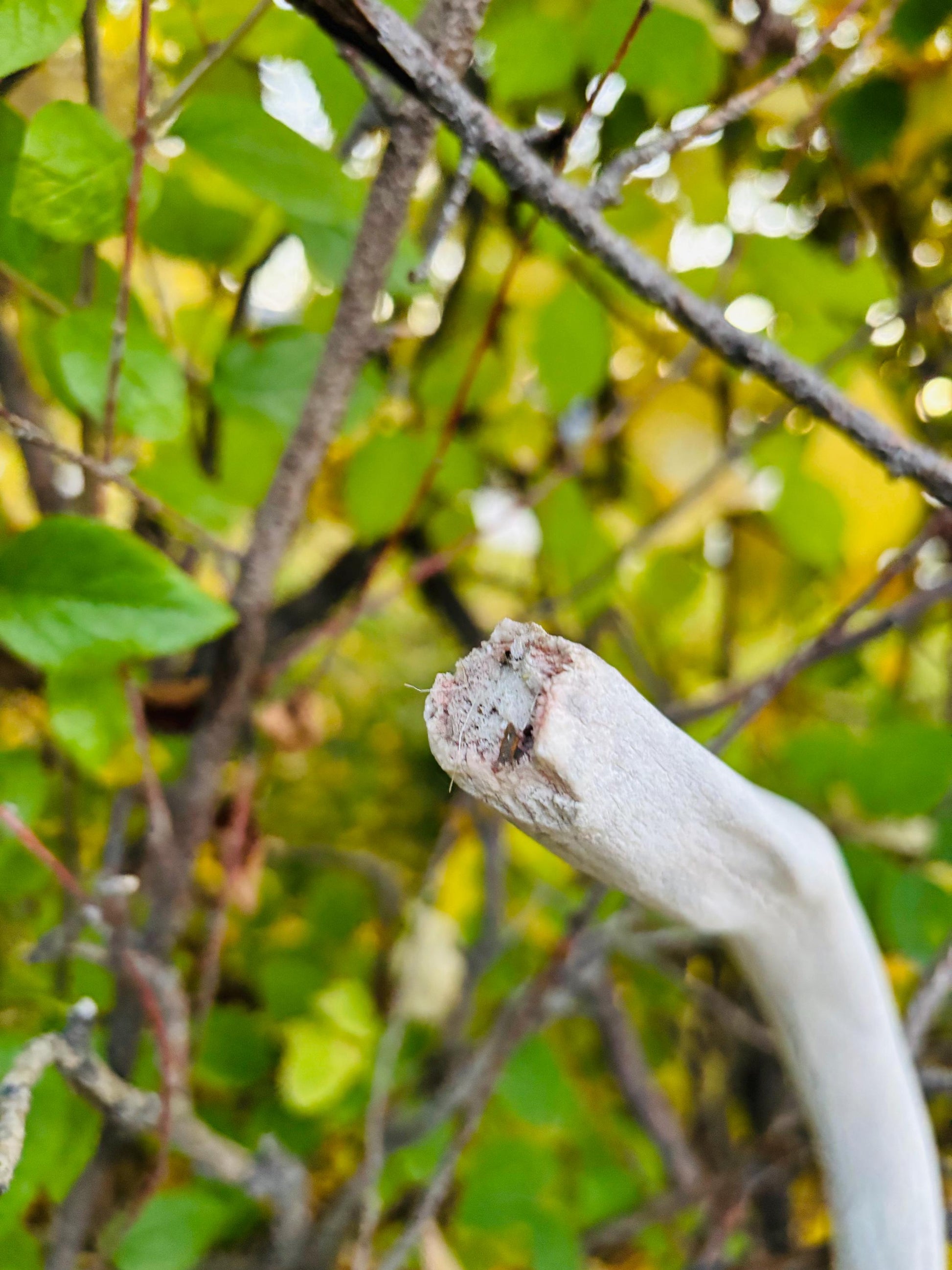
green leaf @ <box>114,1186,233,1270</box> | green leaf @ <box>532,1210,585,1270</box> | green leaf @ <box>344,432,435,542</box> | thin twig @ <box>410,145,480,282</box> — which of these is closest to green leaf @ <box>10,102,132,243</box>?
thin twig @ <box>410,145,480,282</box>

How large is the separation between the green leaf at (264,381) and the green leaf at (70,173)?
0.09m

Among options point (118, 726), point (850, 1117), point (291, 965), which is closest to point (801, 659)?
point (850, 1117)

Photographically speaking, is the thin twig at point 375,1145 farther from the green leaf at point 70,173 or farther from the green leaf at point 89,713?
the green leaf at point 70,173

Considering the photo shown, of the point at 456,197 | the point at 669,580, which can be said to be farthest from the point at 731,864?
the point at 669,580

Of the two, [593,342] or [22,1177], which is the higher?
[593,342]

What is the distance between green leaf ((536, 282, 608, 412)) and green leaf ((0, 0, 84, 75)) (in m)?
0.27

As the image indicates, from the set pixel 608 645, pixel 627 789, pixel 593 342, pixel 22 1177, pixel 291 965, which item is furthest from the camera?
pixel 608 645

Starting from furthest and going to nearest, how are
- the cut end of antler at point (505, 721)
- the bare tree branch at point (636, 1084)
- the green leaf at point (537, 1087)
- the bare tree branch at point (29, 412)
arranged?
the bare tree branch at point (636, 1084), the green leaf at point (537, 1087), the bare tree branch at point (29, 412), the cut end of antler at point (505, 721)

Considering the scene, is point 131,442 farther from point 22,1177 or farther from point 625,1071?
point 625,1071

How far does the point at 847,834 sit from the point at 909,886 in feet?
0.37

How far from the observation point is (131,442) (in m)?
0.46

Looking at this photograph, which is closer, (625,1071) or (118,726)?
(118,726)

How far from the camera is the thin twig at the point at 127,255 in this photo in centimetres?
26

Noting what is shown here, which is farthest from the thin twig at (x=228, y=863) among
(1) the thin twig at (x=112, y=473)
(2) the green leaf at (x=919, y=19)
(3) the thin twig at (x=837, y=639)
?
(2) the green leaf at (x=919, y=19)
